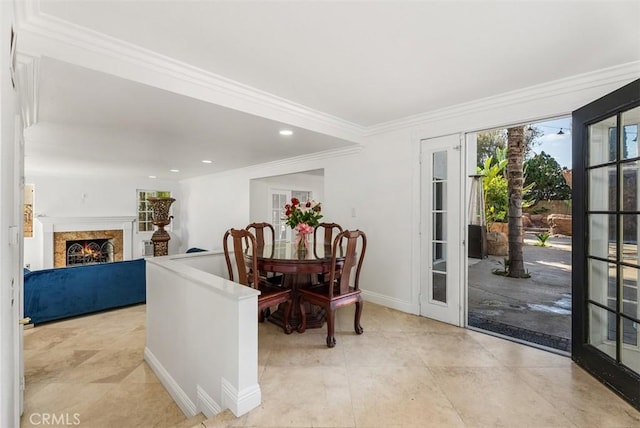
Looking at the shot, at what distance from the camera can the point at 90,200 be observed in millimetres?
6629

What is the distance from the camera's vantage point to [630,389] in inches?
70.6

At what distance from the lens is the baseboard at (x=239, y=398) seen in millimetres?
1670

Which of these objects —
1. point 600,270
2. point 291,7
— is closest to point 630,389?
point 600,270

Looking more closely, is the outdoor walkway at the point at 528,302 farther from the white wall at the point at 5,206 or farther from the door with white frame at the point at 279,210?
the door with white frame at the point at 279,210

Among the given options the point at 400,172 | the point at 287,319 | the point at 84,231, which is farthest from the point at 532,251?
the point at 84,231

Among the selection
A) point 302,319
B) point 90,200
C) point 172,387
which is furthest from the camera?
point 90,200

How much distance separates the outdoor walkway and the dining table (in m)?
1.73

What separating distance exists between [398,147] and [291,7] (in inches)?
88.9

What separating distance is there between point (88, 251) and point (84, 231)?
0.51 meters

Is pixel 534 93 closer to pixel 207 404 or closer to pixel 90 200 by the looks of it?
pixel 207 404

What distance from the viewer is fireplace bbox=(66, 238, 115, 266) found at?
21.0ft

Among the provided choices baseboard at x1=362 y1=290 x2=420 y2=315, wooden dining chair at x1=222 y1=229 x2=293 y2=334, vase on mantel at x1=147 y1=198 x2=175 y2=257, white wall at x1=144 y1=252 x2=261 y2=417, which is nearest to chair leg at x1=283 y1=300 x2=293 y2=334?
wooden dining chair at x1=222 y1=229 x2=293 y2=334

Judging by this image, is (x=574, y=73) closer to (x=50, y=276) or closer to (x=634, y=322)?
(x=634, y=322)

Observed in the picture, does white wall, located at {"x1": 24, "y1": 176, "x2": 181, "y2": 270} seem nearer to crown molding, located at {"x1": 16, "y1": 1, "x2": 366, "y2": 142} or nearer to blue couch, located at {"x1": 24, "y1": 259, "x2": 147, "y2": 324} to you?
blue couch, located at {"x1": 24, "y1": 259, "x2": 147, "y2": 324}
